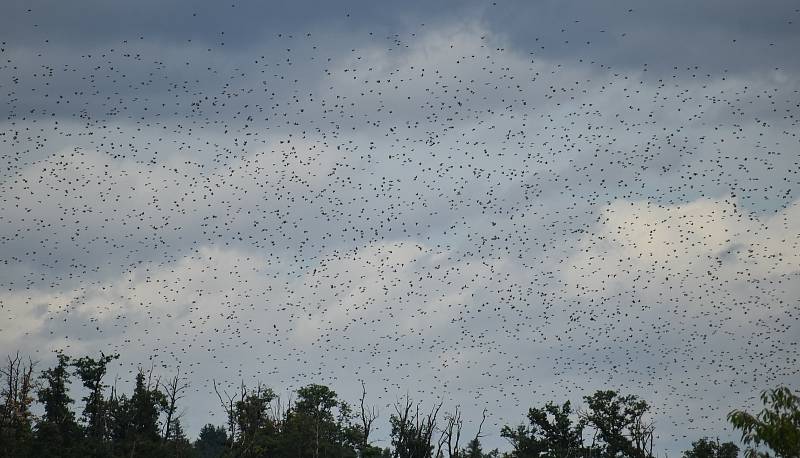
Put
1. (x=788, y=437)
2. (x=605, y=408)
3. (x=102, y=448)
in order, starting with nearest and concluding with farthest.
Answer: (x=788, y=437)
(x=102, y=448)
(x=605, y=408)

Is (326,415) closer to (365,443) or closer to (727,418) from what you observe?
(365,443)

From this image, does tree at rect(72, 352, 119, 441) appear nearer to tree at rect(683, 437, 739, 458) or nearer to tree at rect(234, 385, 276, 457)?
tree at rect(234, 385, 276, 457)

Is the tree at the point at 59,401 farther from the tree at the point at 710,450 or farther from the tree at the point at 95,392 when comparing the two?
the tree at the point at 710,450

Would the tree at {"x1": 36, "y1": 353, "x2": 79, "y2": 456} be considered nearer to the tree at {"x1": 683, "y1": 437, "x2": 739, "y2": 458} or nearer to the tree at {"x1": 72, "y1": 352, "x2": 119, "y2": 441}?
the tree at {"x1": 72, "y1": 352, "x2": 119, "y2": 441}

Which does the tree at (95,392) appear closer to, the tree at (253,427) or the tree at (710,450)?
the tree at (253,427)

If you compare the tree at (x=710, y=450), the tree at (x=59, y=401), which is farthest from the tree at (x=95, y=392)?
the tree at (x=710, y=450)

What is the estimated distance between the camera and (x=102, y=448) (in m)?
85.4

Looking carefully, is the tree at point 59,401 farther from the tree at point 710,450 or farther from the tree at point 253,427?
the tree at point 710,450

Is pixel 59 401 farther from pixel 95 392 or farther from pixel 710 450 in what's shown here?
pixel 710 450

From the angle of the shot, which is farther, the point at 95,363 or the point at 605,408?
the point at 605,408

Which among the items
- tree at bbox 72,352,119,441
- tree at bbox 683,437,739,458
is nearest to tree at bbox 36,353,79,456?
tree at bbox 72,352,119,441

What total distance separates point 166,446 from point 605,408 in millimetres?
46611

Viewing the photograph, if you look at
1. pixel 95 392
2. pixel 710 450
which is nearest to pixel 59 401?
pixel 95 392

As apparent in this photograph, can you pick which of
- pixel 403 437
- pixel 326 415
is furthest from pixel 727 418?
pixel 326 415
